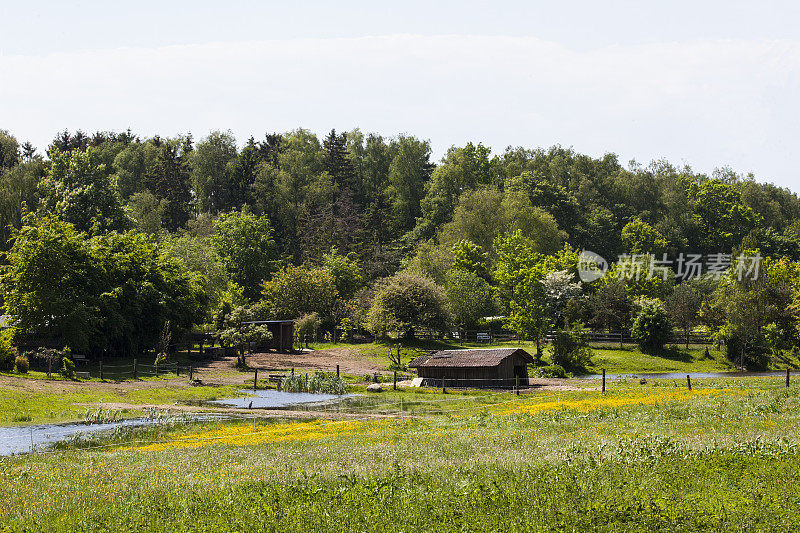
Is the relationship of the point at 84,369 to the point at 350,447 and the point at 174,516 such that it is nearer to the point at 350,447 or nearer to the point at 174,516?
the point at 350,447

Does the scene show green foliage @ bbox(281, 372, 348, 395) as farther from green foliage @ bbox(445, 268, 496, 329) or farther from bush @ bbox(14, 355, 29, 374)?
green foliage @ bbox(445, 268, 496, 329)

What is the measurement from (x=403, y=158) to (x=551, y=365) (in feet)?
272

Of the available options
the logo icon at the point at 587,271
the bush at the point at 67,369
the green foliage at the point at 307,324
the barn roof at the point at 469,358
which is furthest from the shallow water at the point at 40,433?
the logo icon at the point at 587,271

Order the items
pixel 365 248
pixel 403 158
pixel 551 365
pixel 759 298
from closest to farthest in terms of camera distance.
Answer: pixel 551 365
pixel 759 298
pixel 365 248
pixel 403 158

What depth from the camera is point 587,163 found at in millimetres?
145625

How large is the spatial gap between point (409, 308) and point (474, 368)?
22162 mm

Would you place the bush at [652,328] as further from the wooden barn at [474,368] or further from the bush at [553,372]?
the wooden barn at [474,368]

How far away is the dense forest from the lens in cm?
6206

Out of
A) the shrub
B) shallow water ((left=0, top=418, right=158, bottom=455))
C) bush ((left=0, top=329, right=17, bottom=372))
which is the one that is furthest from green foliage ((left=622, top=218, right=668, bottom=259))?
shallow water ((left=0, top=418, right=158, bottom=455))

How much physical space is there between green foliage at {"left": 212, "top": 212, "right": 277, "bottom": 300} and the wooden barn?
1964 inches

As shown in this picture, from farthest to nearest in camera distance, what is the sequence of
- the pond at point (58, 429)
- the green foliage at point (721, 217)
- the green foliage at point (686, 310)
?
the green foliage at point (721, 217)
the green foliage at point (686, 310)
the pond at point (58, 429)

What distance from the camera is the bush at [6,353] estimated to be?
149 feet

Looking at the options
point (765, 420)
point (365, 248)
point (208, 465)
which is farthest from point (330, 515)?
point (365, 248)

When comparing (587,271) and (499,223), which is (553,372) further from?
(499,223)
